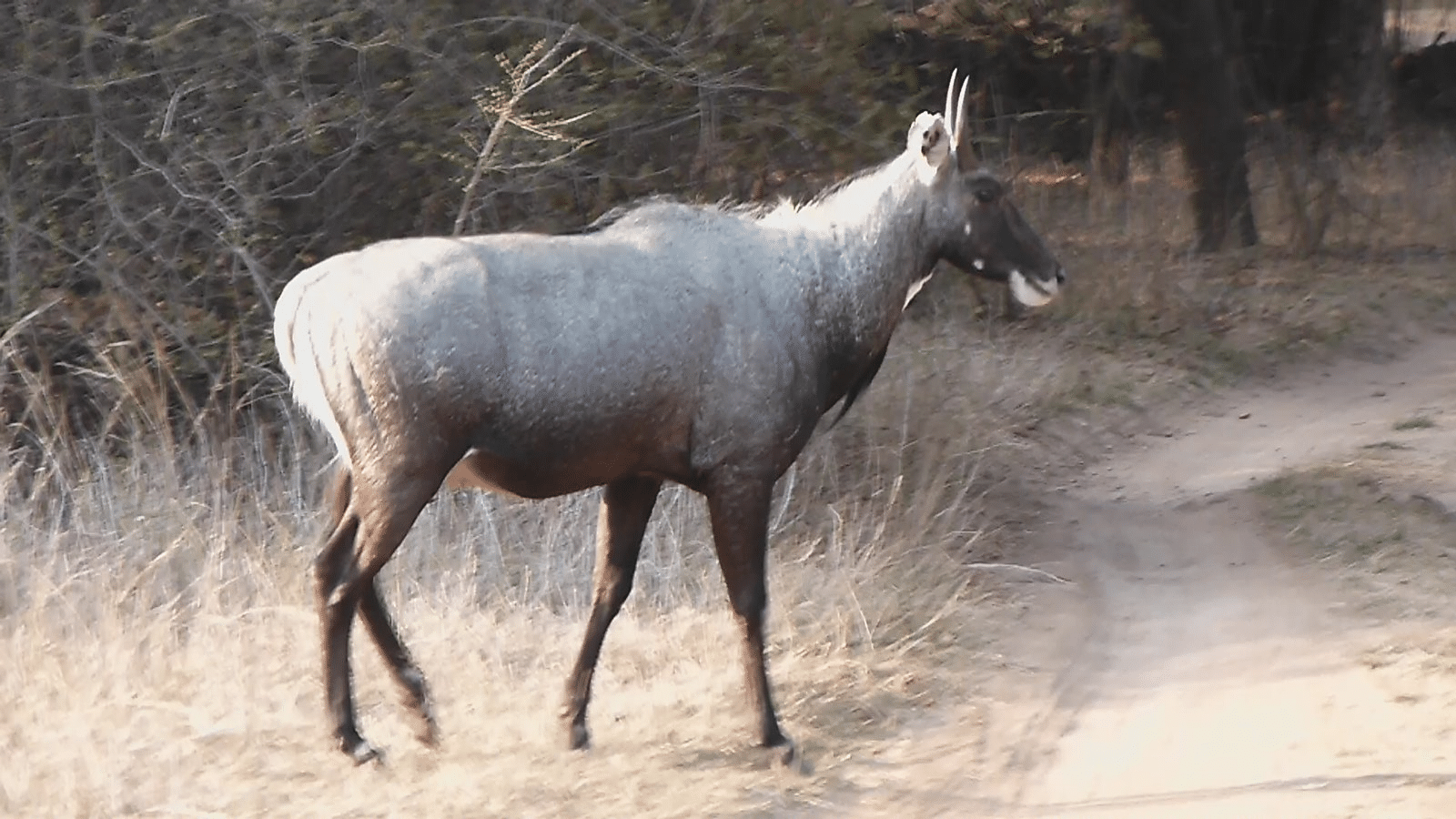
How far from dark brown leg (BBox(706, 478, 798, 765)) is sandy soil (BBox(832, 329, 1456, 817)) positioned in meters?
0.40

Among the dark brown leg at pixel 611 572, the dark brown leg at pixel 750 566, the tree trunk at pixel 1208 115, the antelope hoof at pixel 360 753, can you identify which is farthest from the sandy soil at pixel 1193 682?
the tree trunk at pixel 1208 115

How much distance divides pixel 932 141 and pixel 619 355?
57.7 inches

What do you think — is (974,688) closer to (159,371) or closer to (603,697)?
(603,697)

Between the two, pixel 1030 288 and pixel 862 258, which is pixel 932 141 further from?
pixel 1030 288

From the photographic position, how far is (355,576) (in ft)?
17.6

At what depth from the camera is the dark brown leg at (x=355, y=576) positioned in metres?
5.29

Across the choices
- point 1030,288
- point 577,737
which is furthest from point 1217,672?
point 577,737

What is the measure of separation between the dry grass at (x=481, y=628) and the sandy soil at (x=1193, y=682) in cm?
28

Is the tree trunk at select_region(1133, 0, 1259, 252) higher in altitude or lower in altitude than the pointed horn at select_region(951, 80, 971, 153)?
lower

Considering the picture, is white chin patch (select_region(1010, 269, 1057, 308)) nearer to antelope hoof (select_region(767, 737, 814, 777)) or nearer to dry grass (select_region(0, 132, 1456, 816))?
dry grass (select_region(0, 132, 1456, 816))

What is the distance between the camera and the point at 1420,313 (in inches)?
590

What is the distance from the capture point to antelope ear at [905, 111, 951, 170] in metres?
6.16

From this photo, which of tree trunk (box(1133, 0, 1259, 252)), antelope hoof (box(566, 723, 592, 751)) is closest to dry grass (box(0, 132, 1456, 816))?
antelope hoof (box(566, 723, 592, 751))

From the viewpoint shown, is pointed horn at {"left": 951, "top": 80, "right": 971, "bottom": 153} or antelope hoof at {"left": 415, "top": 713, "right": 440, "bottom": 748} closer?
antelope hoof at {"left": 415, "top": 713, "right": 440, "bottom": 748}
